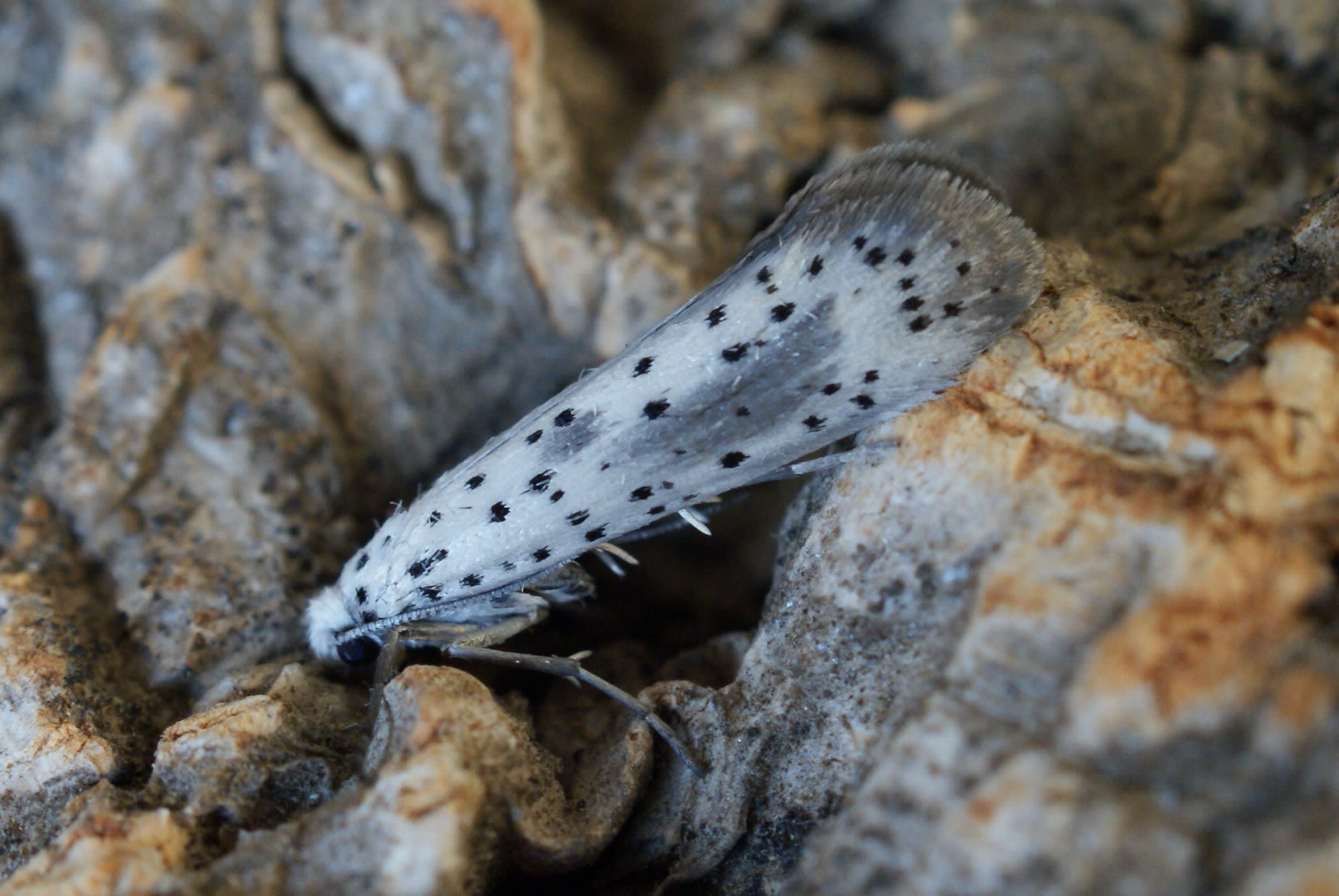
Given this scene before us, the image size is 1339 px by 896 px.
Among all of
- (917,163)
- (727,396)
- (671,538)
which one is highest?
(917,163)

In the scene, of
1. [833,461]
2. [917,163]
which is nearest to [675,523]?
[833,461]

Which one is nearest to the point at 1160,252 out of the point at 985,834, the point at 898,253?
the point at 898,253

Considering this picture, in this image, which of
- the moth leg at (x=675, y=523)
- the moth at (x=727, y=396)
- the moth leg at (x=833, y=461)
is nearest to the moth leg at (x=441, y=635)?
the moth at (x=727, y=396)

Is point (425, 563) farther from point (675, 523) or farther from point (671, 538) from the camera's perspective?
point (671, 538)

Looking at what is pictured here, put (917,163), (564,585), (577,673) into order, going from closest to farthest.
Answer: (917,163) < (577,673) < (564,585)

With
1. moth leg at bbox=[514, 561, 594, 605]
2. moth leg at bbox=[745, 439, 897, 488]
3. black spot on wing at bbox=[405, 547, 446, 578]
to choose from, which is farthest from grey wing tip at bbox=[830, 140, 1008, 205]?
black spot on wing at bbox=[405, 547, 446, 578]

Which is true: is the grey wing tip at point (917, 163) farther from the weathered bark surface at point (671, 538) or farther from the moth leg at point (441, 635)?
the moth leg at point (441, 635)
